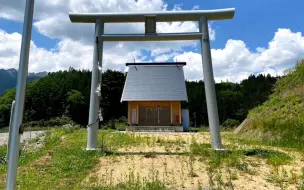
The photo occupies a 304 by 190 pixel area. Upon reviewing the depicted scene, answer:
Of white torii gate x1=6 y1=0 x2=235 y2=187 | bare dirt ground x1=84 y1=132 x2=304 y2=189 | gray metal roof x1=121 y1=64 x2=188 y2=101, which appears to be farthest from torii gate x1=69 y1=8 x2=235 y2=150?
gray metal roof x1=121 y1=64 x2=188 y2=101

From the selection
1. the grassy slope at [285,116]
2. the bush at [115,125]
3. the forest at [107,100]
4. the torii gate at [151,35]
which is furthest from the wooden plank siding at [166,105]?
the torii gate at [151,35]

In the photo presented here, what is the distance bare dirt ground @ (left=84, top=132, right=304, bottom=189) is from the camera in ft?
17.6

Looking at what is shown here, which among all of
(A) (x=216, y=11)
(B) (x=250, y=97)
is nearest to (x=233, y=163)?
(A) (x=216, y=11)

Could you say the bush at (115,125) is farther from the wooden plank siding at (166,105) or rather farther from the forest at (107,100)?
the forest at (107,100)

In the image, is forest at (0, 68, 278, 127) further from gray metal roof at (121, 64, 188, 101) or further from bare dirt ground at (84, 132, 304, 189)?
bare dirt ground at (84, 132, 304, 189)

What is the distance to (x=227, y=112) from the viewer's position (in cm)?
3916

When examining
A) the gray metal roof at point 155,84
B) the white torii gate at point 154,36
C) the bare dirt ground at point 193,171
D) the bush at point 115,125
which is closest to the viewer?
the bare dirt ground at point 193,171

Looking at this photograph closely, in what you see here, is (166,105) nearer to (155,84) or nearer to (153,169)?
(155,84)

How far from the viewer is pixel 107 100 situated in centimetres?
3803

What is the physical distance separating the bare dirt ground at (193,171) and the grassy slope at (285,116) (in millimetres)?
2129

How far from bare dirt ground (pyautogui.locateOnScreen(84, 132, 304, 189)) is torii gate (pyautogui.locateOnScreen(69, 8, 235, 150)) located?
1.49 metres

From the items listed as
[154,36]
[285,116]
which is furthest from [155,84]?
[154,36]

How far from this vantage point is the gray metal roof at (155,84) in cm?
2256

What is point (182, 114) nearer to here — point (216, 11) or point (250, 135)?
point (250, 135)
